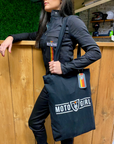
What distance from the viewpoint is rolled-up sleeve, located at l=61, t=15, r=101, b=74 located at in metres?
0.62

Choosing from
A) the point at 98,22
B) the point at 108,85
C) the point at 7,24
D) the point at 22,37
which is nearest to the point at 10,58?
the point at 22,37

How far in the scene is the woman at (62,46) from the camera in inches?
24.8

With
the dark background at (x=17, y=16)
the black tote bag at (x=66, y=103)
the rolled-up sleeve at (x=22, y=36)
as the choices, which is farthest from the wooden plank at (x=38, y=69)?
the dark background at (x=17, y=16)

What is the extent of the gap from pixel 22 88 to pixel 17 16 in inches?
130

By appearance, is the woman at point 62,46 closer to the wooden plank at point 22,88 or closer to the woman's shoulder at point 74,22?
the woman's shoulder at point 74,22

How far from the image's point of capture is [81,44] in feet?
2.10

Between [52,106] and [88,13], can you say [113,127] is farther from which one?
[88,13]

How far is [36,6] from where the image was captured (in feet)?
12.7

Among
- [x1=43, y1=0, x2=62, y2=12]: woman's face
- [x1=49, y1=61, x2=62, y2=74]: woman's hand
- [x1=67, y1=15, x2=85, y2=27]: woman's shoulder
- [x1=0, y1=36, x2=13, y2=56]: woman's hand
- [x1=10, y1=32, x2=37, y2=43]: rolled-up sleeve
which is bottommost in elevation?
[x1=49, y1=61, x2=62, y2=74]: woman's hand

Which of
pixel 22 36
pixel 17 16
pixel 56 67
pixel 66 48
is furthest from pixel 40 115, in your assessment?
pixel 17 16

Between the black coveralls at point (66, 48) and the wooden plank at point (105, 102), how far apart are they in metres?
0.30

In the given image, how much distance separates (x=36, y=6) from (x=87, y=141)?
4129mm

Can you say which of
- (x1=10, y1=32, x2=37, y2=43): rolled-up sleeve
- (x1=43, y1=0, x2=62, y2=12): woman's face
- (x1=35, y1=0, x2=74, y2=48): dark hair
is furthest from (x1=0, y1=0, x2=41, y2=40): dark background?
(x1=43, y1=0, x2=62, y2=12): woman's face

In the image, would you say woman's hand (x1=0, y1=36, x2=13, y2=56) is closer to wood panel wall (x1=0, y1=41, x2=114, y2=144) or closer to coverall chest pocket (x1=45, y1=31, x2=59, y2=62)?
wood panel wall (x1=0, y1=41, x2=114, y2=144)
